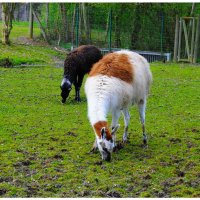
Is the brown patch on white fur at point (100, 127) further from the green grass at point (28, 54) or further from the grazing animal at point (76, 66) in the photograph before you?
the green grass at point (28, 54)

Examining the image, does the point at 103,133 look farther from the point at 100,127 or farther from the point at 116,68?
the point at 116,68

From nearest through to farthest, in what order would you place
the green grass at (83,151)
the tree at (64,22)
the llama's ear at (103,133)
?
the green grass at (83,151) → the llama's ear at (103,133) → the tree at (64,22)

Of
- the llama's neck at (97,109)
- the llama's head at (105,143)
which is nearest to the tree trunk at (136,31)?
the llama's neck at (97,109)

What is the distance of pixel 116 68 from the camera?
6.73 metres

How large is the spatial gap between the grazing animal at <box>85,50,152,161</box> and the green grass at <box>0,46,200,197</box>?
1.30 feet

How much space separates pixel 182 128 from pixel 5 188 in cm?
399

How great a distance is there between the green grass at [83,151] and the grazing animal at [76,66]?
364 millimetres

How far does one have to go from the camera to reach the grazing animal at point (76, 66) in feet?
34.0

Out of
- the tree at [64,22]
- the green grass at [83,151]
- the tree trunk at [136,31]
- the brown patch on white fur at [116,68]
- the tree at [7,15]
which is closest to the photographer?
the green grass at [83,151]

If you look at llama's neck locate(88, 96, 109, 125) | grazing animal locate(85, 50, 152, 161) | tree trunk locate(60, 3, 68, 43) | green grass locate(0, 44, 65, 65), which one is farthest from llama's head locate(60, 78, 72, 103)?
tree trunk locate(60, 3, 68, 43)

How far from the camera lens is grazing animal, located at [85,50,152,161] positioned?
611 cm

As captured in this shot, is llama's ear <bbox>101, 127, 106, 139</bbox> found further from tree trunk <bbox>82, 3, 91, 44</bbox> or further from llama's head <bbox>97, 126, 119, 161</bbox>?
tree trunk <bbox>82, 3, 91, 44</bbox>

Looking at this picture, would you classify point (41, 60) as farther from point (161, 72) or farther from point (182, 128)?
point (182, 128)

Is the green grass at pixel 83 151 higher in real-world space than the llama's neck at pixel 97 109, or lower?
lower
